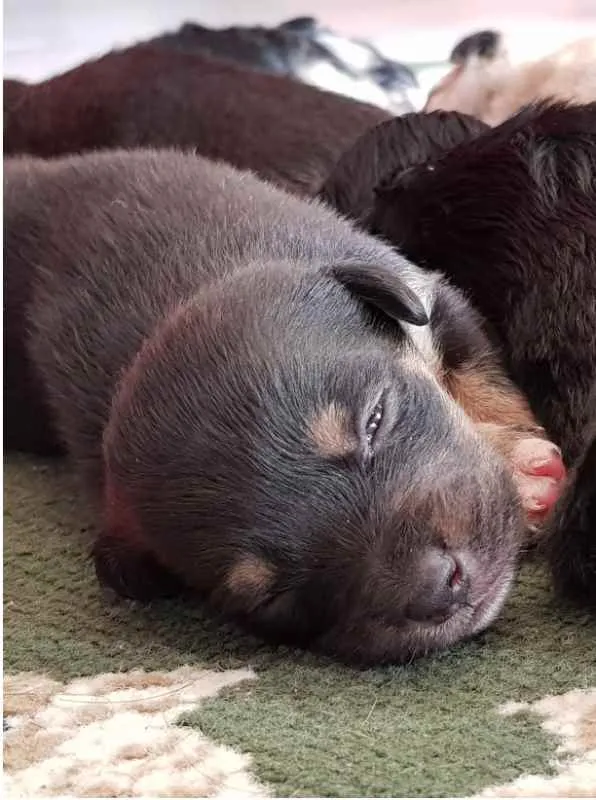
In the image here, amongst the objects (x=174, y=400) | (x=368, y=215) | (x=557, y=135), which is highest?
(x=557, y=135)

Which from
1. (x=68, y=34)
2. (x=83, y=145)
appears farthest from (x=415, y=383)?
(x=68, y=34)

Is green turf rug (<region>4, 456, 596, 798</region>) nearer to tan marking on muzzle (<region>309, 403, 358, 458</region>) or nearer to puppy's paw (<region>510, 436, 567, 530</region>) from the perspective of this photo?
puppy's paw (<region>510, 436, 567, 530</region>)

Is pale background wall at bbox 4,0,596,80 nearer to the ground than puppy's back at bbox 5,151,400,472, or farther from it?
farther from it

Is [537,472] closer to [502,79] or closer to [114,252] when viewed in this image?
[114,252]

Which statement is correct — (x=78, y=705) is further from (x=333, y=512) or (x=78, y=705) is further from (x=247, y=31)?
(x=247, y=31)

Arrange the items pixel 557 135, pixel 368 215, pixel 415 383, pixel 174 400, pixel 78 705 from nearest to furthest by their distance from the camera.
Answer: pixel 78 705 < pixel 174 400 < pixel 415 383 < pixel 557 135 < pixel 368 215

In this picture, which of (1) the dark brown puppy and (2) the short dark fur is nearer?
(1) the dark brown puppy

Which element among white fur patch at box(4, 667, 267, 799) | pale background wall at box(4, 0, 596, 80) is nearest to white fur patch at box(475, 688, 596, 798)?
white fur patch at box(4, 667, 267, 799)

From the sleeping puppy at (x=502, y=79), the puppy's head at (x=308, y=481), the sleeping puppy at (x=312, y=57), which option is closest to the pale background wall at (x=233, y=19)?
the sleeping puppy at (x=312, y=57)
